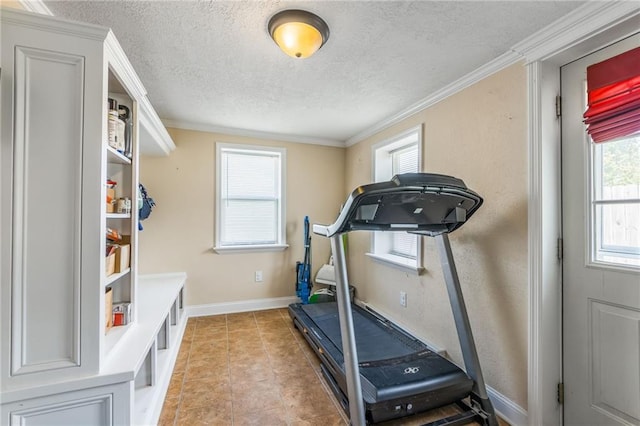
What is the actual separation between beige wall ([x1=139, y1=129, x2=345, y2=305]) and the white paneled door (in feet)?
8.83

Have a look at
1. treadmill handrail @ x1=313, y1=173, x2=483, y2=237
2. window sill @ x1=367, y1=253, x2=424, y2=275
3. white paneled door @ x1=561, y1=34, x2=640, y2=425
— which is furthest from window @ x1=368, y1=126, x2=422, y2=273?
white paneled door @ x1=561, y1=34, x2=640, y2=425

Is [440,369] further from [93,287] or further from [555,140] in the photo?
[93,287]

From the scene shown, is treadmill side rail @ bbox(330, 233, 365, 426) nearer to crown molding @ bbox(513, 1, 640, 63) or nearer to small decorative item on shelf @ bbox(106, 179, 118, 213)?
small decorative item on shelf @ bbox(106, 179, 118, 213)

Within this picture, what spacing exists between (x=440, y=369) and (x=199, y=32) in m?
2.48

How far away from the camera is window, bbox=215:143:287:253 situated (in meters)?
3.41

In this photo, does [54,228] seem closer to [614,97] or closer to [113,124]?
[113,124]

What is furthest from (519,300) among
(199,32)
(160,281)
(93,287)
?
(160,281)

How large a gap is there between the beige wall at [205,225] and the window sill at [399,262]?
38.2 inches

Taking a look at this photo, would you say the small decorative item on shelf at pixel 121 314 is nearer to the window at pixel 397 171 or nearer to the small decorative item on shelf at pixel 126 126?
the small decorative item on shelf at pixel 126 126

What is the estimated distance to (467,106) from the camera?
80.4 inches

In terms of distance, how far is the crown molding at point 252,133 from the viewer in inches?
125

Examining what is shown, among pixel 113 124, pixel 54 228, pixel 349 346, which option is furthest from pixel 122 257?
pixel 349 346

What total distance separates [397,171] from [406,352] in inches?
74.6

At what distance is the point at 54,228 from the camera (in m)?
1.09
